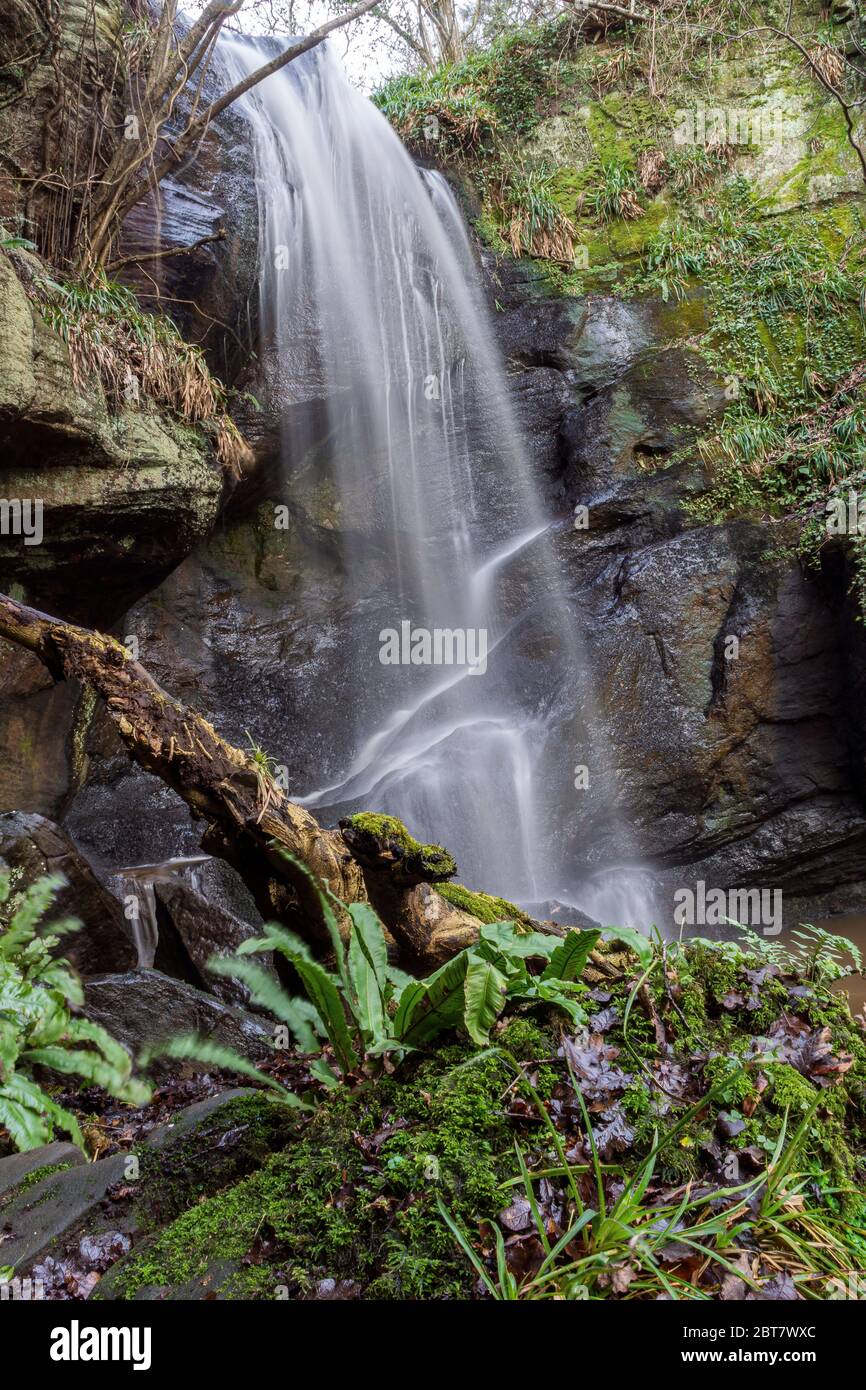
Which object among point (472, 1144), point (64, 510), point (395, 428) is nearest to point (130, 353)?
point (64, 510)

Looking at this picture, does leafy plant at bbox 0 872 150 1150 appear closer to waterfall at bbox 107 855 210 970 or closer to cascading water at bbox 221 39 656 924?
waterfall at bbox 107 855 210 970

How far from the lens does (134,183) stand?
7.38 m

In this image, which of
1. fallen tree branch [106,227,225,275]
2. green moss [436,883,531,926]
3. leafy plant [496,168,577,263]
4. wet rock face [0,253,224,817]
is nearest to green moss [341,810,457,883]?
green moss [436,883,531,926]

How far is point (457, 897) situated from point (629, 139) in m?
11.1

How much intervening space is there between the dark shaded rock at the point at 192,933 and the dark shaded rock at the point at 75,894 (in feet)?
0.89

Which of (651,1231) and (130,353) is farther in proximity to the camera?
(130,353)

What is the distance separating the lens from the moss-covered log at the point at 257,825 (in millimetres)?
3438

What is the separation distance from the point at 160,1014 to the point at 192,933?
1.04m

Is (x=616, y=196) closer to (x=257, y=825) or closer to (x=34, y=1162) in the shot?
(x=257, y=825)

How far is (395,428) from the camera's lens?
10039 mm

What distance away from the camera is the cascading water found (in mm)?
8586

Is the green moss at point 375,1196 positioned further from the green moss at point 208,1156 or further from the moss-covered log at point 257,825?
the moss-covered log at point 257,825
